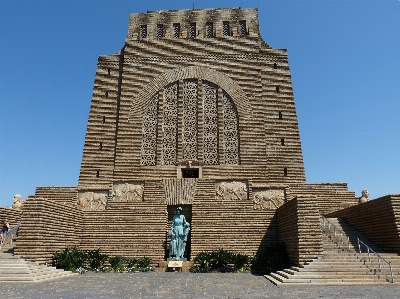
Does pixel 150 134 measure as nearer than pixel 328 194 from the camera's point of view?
No

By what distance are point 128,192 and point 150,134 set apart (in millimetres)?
3395

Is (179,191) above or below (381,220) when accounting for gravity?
above

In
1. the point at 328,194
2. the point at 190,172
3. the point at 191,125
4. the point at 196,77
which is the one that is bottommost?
the point at 328,194

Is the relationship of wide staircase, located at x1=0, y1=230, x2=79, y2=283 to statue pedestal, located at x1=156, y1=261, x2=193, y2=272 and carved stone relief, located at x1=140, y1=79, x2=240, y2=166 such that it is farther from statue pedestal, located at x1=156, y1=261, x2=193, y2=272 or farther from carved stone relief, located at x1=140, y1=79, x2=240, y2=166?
carved stone relief, located at x1=140, y1=79, x2=240, y2=166

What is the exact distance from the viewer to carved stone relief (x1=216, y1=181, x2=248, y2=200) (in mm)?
16297

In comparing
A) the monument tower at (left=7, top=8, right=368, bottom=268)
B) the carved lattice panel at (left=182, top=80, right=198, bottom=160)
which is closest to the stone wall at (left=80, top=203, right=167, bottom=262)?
the monument tower at (left=7, top=8, right=368, bottom=268)

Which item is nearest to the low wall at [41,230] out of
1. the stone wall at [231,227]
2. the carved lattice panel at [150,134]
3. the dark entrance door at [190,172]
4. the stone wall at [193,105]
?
the stone wall at [193,105]

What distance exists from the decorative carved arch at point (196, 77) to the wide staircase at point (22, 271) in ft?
29.9

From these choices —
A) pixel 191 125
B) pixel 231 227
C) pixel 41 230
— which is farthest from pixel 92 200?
pixel 231 227

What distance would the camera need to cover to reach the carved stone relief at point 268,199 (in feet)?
53.4

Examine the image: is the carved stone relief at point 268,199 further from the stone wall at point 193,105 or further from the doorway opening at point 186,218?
the doorway opening at point 186,218

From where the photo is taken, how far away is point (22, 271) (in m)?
10.2

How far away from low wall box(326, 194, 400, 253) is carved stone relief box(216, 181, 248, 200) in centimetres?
504

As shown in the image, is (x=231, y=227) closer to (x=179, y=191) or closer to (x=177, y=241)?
(x=177, y=241)
